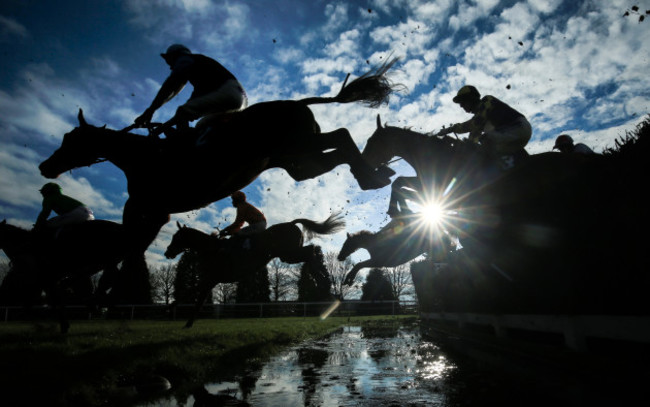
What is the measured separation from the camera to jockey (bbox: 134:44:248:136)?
3664mm

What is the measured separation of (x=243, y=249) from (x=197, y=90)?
13.5 feet

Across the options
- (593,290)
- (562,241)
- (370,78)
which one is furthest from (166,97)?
(593,290)

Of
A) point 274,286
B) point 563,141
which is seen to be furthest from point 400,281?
point 563,141

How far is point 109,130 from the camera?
397 centimetres

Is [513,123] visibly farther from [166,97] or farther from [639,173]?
[166,97]

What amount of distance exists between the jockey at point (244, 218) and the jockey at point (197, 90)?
156 inches

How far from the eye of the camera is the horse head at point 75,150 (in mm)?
4012

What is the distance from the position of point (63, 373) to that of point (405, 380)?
2625 millimetres

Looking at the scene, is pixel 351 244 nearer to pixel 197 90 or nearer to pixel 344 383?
pixel 344 383

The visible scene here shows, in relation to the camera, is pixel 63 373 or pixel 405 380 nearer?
pixel 63 373

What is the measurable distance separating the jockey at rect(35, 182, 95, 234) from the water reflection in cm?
372

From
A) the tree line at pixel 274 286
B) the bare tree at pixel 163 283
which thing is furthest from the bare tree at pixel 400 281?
the bare tree at pixel 163 283

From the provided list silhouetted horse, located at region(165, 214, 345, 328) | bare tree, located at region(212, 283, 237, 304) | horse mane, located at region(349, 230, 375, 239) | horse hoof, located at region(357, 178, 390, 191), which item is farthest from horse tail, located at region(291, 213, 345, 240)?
bare tree, located at region(212, 283, 237, 304)

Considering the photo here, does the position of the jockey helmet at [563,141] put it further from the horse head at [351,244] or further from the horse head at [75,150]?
the horse head at [75,150]
